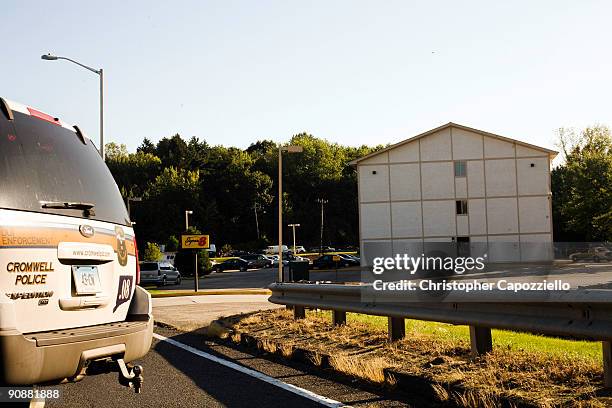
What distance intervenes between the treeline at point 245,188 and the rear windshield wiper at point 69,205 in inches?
3666

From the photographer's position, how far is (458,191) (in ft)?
179

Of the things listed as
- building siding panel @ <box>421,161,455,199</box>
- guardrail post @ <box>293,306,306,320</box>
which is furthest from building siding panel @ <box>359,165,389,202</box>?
guardrail post @ <box>293,306,306,320</box>

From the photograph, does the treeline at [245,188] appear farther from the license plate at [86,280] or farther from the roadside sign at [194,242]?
the license plate at [86,280]

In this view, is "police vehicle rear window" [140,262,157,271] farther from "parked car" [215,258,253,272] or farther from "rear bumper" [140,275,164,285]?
"parked car" [215,258,253,272]

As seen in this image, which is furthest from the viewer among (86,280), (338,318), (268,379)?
(338,318)

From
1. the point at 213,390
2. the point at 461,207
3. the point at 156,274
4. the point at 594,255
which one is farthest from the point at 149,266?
the point at 213,390

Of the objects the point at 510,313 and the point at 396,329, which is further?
the point at 396,329

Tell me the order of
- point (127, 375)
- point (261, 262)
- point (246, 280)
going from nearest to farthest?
1. point (127, 375)
2. point (246, 280)
3. point (261, 262)

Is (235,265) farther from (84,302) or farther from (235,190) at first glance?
(84,302)

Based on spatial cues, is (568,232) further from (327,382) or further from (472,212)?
(327,382)

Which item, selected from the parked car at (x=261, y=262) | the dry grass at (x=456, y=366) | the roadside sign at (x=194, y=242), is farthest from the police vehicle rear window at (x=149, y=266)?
the dry grass at (x=456, y=366)


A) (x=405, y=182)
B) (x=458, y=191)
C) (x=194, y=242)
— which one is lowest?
(x=194, y=242)

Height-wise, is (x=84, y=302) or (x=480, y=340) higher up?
(x=84, y=302)

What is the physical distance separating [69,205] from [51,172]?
261mm
